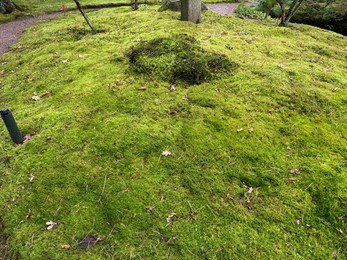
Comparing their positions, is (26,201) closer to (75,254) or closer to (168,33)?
(75,254)

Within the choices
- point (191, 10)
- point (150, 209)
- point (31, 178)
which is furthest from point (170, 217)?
point (191, 10)

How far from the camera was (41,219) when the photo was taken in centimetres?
342

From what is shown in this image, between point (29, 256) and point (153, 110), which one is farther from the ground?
point (153, 110)

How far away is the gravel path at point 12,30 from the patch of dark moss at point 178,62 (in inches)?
261

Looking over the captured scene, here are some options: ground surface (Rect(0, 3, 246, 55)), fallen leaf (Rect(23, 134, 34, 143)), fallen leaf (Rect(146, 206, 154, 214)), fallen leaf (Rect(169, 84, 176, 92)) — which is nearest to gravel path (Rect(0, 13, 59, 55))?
ground surface (Rect(0, 3, 246, 55))

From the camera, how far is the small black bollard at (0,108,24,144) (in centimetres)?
415

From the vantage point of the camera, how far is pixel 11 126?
4.33 metres

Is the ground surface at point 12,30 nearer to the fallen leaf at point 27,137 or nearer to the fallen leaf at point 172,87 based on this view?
the fallen leaf at point 27,137

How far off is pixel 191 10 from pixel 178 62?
3.95m

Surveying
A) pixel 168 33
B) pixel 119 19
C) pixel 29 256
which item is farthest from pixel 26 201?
pixel 119 19

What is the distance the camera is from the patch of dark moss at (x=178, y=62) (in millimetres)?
5812

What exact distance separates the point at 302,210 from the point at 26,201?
3.74m

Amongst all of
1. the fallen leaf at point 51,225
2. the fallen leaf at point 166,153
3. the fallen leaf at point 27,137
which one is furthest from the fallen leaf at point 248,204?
the fallen leaf at point 27,137

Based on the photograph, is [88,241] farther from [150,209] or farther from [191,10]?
[191,10]
